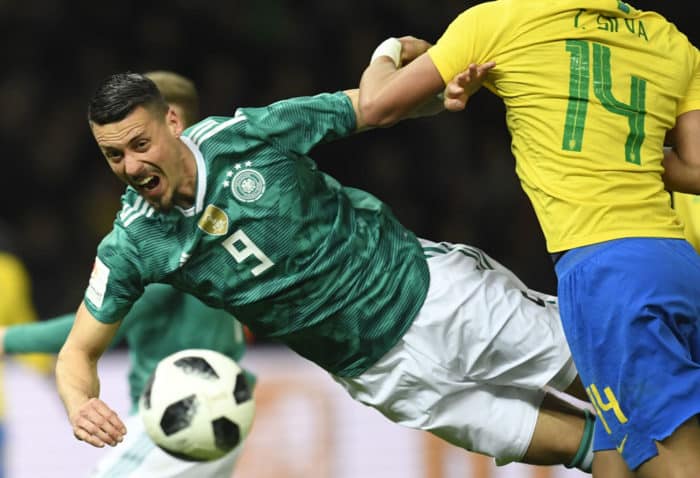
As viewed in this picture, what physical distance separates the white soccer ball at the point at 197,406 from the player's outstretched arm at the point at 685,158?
1635 mm

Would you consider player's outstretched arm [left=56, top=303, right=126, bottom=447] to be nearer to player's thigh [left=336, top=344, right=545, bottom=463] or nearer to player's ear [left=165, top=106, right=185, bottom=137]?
player's ear [left=165, top=106, right=185, bottom=137]

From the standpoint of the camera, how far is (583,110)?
354 centimetres

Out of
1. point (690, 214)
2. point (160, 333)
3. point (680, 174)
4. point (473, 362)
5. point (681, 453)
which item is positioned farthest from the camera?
point (160, 333)

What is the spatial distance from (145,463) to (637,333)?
84.9 inches

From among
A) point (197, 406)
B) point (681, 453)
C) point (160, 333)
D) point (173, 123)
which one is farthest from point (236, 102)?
point (681, 453)

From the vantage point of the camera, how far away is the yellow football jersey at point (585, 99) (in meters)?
3.53

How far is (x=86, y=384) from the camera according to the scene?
396cm

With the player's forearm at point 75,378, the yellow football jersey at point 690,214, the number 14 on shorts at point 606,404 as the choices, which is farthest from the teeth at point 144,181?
the yellow football jersey at point 690,214

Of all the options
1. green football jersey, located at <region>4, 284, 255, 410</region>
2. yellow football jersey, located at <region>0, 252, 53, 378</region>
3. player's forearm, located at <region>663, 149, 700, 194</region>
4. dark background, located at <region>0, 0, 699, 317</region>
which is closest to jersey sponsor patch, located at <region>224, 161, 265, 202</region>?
green football jersey, located at <region>4, 284, 255, 410</region>

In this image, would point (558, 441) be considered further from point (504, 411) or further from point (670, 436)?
point (670, 436)

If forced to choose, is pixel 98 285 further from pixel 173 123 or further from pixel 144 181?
pixel 173 123

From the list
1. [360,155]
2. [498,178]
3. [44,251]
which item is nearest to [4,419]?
[44,251]

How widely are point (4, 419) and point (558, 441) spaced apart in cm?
394

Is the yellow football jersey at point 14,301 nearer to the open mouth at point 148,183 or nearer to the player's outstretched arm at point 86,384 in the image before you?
the player's outstretched arm at point 86,384
